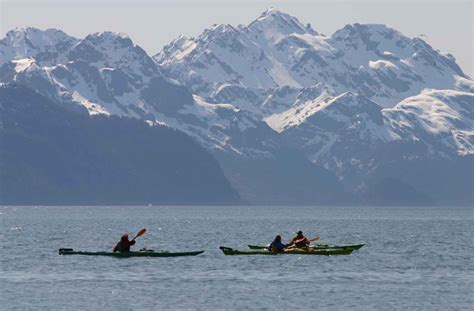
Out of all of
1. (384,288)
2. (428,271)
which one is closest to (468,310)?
(384,288)

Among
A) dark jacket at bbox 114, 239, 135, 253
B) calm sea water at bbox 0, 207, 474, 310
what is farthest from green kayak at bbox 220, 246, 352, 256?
dark jacket at bbox 114, 239, 135, 253

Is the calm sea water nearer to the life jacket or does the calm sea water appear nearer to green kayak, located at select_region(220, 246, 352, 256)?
green kayak, located at select_region(220, 246, 352, 256)

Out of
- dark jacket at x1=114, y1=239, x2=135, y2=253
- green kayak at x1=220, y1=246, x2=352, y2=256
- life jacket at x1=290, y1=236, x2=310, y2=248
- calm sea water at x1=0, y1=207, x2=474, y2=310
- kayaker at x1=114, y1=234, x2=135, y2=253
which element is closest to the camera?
calm sea water at x1=0, y1=207, x2=474, y2=310

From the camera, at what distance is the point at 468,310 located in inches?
3091

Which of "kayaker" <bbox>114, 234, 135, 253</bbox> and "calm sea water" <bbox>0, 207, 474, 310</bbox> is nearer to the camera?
"calm sea water" <bbox>0, 207, 474, 310</bbox>

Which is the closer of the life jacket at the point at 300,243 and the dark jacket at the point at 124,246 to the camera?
the dark jacket at the point at 124,246

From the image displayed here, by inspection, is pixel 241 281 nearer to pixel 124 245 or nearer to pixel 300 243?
pixel 124 245

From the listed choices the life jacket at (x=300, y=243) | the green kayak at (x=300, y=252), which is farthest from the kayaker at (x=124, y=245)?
the life jacket at (x=300, y=243)

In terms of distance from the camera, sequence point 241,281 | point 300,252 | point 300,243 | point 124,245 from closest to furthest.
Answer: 1. point 241,281
2. point 124,245
3. point 300,252
4. point 300,243

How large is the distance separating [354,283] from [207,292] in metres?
12.1

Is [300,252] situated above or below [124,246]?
below

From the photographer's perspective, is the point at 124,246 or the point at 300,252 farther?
the point at 300,252

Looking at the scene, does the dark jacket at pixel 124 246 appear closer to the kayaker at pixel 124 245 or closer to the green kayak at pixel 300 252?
the kayaker at pixel 124 245

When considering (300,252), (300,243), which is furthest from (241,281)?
(300,243)
